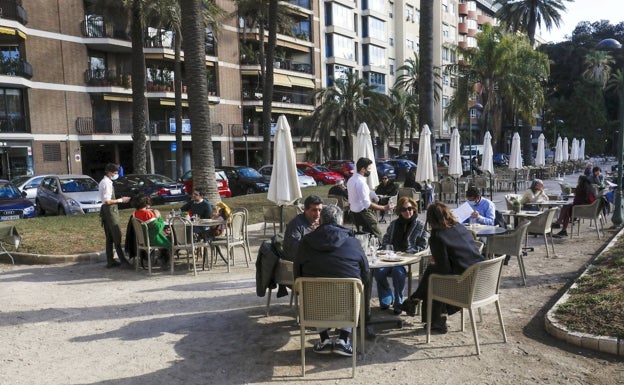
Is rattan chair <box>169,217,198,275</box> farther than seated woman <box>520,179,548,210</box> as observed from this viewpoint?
No

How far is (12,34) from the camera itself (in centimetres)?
2706

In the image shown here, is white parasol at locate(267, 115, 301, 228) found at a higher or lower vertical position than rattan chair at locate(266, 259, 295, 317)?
higher

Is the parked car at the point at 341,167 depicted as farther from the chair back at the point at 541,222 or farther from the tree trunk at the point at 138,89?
the chair back at the point at 541,222

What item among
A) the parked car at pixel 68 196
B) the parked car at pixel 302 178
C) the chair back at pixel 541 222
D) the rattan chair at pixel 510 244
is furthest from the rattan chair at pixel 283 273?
the parked car at pixel 302 178

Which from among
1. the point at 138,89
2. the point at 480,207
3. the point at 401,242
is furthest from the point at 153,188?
the point at 401,242

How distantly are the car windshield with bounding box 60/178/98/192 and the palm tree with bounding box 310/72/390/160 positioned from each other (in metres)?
20.5

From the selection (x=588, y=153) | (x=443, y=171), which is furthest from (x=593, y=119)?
(x=443, y=171)

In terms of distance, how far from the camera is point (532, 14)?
127 feet

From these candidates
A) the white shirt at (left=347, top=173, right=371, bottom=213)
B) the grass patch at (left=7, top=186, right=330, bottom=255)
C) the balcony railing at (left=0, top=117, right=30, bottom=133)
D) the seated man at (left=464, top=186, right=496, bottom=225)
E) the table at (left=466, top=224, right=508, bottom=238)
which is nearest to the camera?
the table at (left=466, top=224, right=508, bottom=238)

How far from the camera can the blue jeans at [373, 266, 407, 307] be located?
19.5 feet

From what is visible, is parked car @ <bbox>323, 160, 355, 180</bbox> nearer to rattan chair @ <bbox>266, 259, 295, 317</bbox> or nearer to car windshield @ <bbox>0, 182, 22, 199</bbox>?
car windshield @ <bbox>0, 182, 22, 199</bbox>

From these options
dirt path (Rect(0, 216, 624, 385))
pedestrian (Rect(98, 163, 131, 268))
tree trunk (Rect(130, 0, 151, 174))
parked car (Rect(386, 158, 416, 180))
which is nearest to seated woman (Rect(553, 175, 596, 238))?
dirt path (Rect(0, 216, 624, 385))

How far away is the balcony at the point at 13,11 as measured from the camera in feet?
88.2

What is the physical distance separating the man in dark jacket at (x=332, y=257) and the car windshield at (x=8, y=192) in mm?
14629
